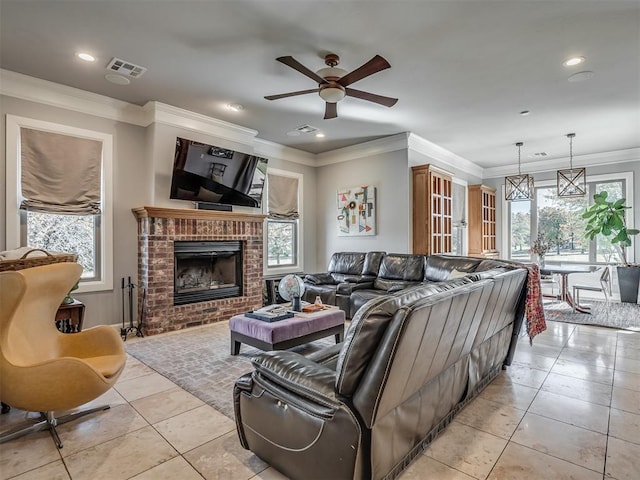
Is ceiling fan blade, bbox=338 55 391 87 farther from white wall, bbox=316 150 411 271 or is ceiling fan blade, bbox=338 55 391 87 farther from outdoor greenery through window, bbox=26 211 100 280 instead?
outdoor greenery through window, bbox=26 211 100 280

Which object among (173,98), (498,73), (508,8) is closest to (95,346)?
(173,98)

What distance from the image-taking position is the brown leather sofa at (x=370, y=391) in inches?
56.5

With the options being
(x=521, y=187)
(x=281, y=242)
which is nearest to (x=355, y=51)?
(x=281, y=242)

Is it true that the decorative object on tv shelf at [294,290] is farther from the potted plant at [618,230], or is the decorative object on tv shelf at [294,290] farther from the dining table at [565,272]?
the potted plant at [618,230]

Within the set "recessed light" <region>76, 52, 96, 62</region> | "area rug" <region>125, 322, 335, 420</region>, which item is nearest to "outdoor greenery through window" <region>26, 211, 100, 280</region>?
"area rug" <region>125, 322, 335, 420</region>

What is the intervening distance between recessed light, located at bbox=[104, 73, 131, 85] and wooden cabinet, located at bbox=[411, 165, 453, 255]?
424cm

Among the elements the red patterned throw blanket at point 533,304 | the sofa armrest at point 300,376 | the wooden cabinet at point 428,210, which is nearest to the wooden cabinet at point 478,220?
the wooden cabinet at point 428,210

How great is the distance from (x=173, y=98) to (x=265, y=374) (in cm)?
379

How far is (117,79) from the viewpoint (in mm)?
3705

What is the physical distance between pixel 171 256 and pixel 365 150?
3761 millimetres

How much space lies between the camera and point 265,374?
1774mm

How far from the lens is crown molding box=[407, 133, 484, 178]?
5891mm

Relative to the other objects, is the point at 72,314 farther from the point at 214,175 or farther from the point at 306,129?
the point at 306,129

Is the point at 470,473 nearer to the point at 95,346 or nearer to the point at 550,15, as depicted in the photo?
the point at 95,346
